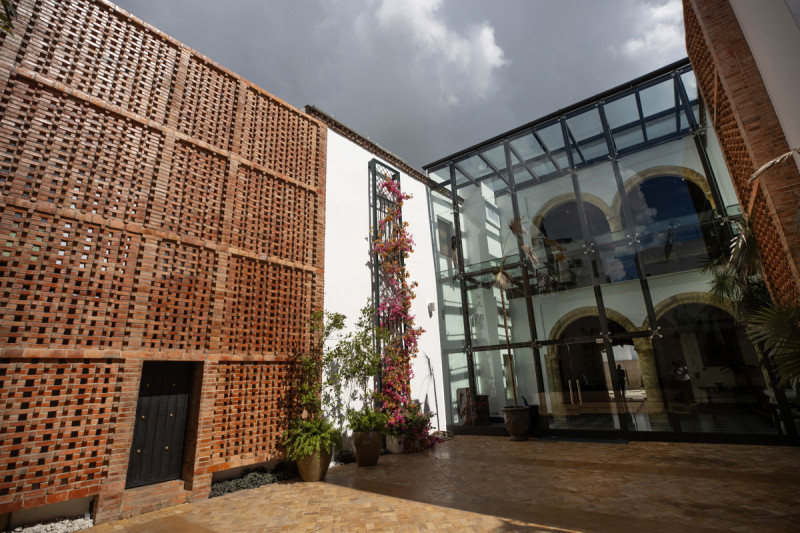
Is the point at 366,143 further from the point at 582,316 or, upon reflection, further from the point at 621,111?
the point at 582,316

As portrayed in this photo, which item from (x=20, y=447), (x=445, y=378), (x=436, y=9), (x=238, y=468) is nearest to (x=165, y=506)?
(x=238, y=468)

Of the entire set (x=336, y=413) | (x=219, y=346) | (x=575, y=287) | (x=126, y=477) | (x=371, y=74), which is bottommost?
(x=126, y=477)

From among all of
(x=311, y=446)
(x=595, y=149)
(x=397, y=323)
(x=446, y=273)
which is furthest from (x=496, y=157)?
(x=311, y=446)

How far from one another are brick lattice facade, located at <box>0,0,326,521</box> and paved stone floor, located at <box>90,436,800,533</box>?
0.91 m

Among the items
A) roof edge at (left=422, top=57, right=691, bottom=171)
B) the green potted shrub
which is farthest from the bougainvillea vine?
roof edge at (left=422, top=57, right=691, bottom=171)

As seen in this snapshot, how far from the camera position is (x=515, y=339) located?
845cm

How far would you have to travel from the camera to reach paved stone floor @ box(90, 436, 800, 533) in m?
3.29

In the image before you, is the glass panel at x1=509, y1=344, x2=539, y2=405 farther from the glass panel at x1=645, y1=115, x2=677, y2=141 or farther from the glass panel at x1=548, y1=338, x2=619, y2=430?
the glass panel at x1=645, y1=115, x2=677, y2=141

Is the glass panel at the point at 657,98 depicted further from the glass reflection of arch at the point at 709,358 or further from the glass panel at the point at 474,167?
the glass reflection of arch at the point at 709,358

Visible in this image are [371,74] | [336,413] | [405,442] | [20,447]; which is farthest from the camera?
[371,74]

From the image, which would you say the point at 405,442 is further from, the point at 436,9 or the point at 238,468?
the point at 436,9

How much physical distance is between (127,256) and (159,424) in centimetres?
222

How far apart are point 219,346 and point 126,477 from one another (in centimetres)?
174

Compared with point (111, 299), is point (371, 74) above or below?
above
